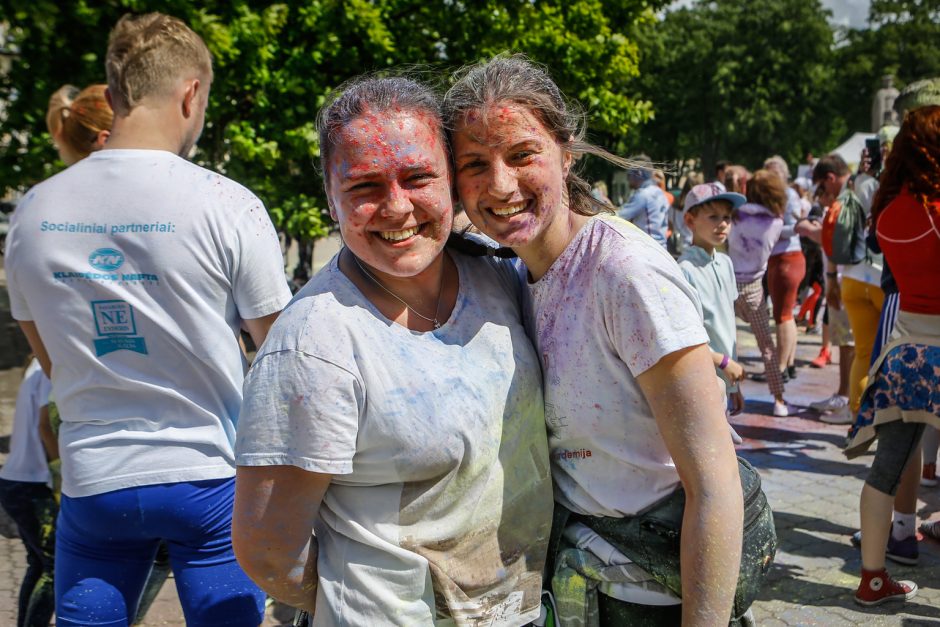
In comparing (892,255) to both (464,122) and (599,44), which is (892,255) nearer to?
(464,122)

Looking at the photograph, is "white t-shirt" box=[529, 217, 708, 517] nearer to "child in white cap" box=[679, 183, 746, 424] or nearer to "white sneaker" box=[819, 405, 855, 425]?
"child in white cap" box=[679, 183, 746, 424]

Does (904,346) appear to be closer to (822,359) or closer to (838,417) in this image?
(838,417)

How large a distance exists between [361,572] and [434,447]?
270 millimetres

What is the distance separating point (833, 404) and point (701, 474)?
5783mm

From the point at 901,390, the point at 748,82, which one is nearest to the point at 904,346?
the point at 901,390

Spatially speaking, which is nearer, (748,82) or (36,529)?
(36,529)

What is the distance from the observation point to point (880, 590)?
3600 millimetres

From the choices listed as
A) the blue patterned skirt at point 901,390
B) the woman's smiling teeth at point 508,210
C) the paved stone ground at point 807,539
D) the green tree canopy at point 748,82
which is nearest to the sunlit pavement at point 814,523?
the paved stone ground at point 807,539

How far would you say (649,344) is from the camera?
149 centimetres

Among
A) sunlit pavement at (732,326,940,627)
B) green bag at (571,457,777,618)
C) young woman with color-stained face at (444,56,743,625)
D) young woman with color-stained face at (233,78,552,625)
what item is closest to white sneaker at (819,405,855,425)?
sunlit pavement at (732,326,940,627)

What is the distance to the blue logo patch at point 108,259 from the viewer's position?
196 cm

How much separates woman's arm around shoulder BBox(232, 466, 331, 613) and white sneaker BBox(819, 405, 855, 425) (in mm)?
5787

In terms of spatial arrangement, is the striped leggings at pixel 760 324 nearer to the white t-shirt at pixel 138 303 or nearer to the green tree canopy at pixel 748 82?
the white t-shirt at pixel 138 303

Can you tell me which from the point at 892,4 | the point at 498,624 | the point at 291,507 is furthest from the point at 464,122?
the point at 892,4
